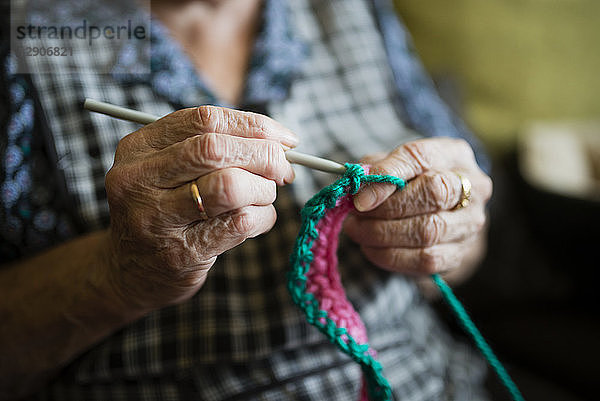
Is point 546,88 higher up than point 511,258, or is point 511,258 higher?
point 546,88

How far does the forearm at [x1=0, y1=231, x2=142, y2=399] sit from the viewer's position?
0.66m

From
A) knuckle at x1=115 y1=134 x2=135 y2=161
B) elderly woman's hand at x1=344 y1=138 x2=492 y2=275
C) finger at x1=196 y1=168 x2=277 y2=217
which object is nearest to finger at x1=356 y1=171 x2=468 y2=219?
elderly woman's hand at x1=344 y1=138 x2=492 y2=275

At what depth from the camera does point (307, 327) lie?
0.74 meters

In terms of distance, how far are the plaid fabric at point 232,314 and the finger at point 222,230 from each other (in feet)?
0.76

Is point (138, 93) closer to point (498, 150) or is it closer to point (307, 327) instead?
point (307, 327)

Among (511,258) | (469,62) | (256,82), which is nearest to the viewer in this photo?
(256,82)

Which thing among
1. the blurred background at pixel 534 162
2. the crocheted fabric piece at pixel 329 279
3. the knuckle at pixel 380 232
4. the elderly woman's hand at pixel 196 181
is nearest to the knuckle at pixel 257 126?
the elderly woman's hand at pixel 196 181

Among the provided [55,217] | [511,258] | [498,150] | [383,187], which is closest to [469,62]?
[498,150]

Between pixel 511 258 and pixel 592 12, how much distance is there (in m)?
1.09

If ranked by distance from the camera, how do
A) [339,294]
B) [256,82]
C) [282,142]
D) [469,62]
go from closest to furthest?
[282,142]
[339,294]
[256,82]
[469,62]

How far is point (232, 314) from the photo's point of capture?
2.38 ft

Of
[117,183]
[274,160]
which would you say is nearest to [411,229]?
[274,160]

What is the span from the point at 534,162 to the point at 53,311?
1473 mm

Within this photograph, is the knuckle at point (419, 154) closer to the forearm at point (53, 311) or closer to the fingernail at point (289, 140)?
the fingernail at point (289, 140)
